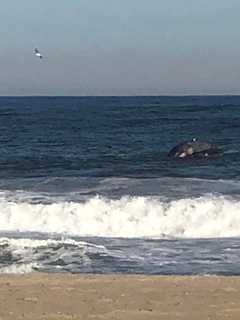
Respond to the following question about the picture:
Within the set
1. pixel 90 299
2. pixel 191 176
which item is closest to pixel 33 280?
pixel 90 299

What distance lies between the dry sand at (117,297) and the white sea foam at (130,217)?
5893 millimetres

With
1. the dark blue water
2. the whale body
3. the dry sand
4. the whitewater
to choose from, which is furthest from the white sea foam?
the whale body

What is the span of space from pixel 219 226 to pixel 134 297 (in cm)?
812

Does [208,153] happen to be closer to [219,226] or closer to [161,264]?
[219,226]

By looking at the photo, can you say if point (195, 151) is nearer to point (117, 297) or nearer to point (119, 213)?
point (119, 213)

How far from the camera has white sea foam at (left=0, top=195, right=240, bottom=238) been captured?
60.3ft

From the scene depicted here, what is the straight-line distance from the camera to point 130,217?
19422 millimetres

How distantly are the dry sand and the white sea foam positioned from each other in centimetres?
589

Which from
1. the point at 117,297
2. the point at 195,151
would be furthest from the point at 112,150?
the point at 117,297

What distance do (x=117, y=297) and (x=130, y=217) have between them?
8.69 m

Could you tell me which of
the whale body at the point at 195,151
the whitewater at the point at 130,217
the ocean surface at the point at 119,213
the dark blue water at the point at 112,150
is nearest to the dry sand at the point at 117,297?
the ocean surface at the point at 119,213

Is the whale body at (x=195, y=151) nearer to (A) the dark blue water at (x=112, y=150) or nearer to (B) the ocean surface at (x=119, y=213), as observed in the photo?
(A) the dark blue water at (x=112, y=150)

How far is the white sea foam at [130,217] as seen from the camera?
18.4m

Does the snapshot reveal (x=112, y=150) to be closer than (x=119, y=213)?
No
